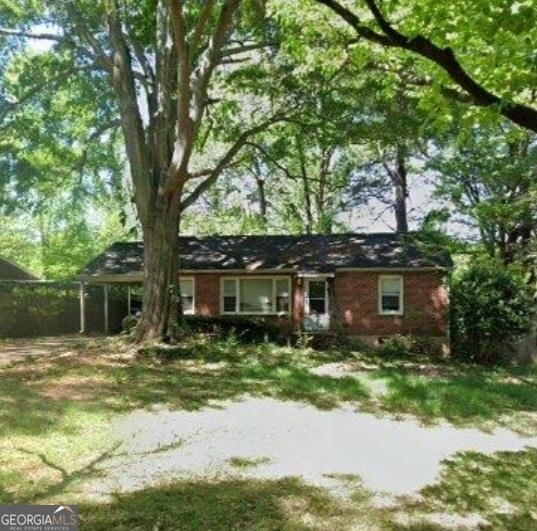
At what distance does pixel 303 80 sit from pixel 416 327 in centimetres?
991

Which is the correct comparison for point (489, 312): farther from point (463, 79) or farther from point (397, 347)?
point (463, 79)

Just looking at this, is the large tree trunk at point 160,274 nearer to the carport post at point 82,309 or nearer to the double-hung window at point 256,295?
the double-hung window at point 256,295

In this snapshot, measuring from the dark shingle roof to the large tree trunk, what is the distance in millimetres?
7434

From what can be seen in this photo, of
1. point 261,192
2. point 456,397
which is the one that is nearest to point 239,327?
point 456,397

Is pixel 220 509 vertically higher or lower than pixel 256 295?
lower

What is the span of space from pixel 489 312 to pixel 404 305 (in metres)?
4.11

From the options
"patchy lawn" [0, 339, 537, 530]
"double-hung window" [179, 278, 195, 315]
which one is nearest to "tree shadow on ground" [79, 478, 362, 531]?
"patchy lawn" [0, 339, 537, 530]

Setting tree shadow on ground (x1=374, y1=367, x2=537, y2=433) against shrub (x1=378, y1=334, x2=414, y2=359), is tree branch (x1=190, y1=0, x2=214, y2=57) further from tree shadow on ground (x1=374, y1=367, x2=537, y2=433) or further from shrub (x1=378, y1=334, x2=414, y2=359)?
shrub (x1=378, y1=334, x2=414, y2=359)

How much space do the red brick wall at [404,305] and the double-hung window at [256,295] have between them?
232 cm

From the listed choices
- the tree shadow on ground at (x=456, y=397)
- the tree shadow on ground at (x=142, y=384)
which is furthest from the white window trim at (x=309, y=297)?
the tree shadow on ground at (x=456, y=397)

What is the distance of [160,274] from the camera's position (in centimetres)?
1673

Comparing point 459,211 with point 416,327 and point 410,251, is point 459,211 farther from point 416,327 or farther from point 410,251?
point 416,327

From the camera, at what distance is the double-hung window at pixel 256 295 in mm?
24469

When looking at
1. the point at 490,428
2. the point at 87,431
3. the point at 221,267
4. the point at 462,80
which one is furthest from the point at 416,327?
the point at 462,80
